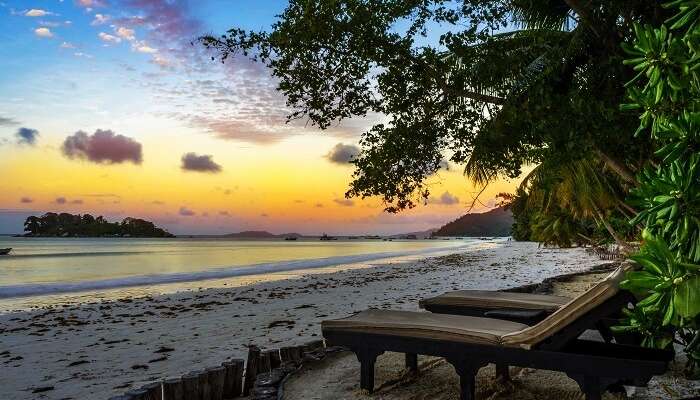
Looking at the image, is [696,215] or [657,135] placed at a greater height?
[657,135]

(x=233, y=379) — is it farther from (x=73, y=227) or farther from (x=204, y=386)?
(x=73, y=227)

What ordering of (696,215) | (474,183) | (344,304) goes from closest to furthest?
1. (696,215)
2. (344,304)
3. (474,183)

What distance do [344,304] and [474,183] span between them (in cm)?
507

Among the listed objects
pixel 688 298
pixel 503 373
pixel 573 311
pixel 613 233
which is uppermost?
pixel 613 233

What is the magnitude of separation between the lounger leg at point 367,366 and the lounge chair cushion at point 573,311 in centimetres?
120

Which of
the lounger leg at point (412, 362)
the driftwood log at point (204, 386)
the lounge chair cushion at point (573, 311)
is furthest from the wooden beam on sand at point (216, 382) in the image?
the lounge chair cushion at point (573, 311)

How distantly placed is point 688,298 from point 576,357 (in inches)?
70.7

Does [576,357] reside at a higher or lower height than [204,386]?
higher

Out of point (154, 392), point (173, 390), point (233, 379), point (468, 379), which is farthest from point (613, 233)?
point (154, 392)

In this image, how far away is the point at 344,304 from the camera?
45.3ft

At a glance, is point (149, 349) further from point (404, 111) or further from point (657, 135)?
point (657, 135)

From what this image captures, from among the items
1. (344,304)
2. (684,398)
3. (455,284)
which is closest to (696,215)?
(684,398)

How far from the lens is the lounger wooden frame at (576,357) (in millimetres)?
3531

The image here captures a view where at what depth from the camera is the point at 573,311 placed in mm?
3639
